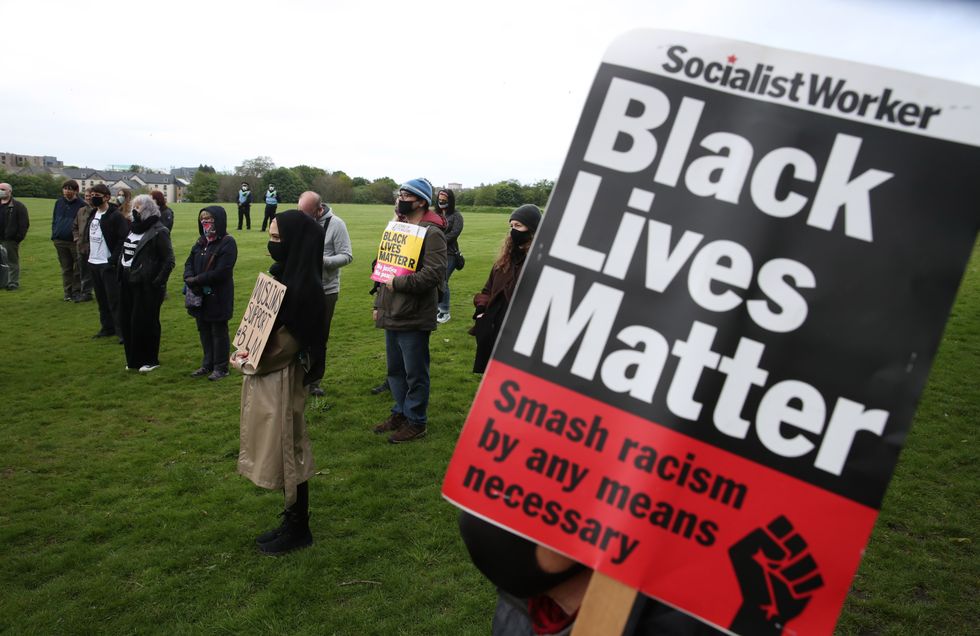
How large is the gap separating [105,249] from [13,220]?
5031mm

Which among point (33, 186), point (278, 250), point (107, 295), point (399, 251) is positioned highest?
point (399, 251)

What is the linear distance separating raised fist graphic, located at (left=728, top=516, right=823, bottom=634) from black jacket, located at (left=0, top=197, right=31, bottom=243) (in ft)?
48.5

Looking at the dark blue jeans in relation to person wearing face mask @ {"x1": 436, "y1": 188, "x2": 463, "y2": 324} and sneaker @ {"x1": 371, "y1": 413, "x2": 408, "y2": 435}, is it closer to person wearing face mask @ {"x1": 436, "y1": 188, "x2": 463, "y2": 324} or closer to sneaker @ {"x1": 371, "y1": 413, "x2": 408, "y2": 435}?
sneaker @ {"x1": 371, "y1": 413, "x2": 408, "y2": 435}

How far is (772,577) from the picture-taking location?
140 cm

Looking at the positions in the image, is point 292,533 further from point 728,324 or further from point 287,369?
point 728,324

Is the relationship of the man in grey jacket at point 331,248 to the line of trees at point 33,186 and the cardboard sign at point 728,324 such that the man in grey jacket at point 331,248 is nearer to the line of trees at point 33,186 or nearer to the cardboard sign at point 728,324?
the cardboard sign at point 728,324

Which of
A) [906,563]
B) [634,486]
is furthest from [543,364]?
[906,563]

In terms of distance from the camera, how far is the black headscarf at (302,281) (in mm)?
3904

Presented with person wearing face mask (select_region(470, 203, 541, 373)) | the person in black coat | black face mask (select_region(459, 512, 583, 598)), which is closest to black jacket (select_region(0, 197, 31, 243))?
the person in black coat

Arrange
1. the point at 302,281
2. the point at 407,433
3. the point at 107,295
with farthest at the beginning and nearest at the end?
the point at 107,295 < the point at 407,433 < the point at 302,281

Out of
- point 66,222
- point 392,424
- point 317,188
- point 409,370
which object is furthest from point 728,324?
point 317,188

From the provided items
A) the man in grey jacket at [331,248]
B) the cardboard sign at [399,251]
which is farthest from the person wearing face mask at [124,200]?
the cardboard sign at [399,251]

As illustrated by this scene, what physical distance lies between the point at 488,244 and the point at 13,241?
14.6 meters

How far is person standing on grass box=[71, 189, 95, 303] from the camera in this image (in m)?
11.1
